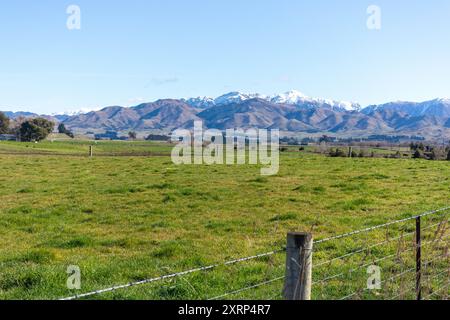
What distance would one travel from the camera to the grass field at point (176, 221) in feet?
31.3

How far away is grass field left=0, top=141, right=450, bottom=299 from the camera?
9.54 meters

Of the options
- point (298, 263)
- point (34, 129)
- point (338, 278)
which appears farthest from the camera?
point (34, 129)

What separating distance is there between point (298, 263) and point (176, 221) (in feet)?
36.6

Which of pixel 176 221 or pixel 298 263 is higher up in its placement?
pixel 298 263

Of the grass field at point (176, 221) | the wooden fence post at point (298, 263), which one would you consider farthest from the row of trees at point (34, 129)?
the wooden fence post at point (298, 263)

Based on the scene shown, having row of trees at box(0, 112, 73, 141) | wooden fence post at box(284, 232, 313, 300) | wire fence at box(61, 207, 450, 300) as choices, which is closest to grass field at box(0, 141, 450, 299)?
wire fence at box(61, 207, 450, 300)

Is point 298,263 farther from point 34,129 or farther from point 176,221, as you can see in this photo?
point 34,129

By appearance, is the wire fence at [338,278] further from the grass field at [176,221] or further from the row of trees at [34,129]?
the row of trees at [34,129]

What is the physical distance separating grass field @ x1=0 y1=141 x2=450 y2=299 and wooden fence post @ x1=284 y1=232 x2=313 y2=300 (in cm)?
112

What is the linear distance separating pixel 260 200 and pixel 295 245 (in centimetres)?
1482

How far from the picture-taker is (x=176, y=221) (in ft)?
52.7

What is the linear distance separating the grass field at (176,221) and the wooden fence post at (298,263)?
3.67 feet

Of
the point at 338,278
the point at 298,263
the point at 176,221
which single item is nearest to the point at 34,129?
the point at 176,221

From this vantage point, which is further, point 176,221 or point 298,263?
point 176,221
